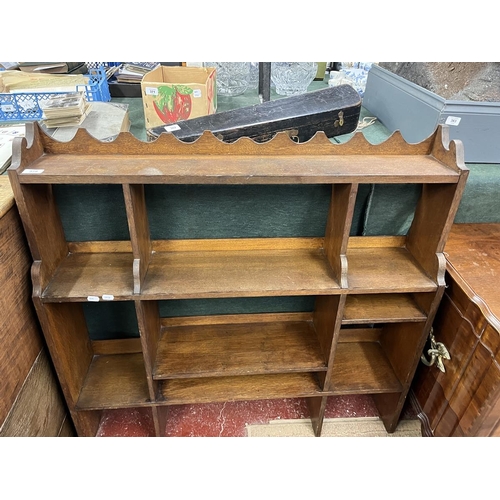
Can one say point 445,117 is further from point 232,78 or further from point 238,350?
point 232,78

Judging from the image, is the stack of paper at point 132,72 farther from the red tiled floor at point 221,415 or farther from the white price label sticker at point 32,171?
the red tiled floor at point 221,415

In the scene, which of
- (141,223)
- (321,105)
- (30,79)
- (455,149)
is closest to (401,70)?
(321,105)

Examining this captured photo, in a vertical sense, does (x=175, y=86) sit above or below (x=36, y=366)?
above

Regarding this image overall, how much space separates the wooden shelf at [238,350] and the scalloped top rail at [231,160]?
743 mm

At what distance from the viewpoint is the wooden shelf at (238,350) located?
1.47 m

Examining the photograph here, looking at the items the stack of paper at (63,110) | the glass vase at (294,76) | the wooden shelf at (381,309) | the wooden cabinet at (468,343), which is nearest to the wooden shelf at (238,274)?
the wooden shelf at (381,309)

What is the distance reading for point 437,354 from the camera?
1435 mm

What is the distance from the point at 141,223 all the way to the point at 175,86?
868 mm

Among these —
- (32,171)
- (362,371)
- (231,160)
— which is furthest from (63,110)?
(362,371)

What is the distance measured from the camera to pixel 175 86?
5.84 feet

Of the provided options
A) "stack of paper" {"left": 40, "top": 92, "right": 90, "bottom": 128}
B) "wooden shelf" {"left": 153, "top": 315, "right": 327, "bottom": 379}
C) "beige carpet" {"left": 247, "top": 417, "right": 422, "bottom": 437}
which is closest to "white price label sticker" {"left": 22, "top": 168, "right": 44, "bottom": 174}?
"wooden shelf" {"left": 153, "top": 315, "right": 327, "bottom": 379}

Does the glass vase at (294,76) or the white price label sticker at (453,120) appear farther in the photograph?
the glass vase at (294,76)

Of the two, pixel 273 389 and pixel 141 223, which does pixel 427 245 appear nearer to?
pixel 273 389

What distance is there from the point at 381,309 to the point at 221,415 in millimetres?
866
